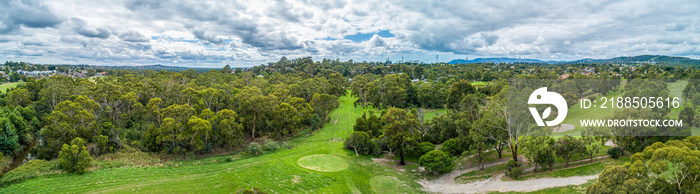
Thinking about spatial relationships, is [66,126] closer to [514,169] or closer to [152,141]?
[152,141]

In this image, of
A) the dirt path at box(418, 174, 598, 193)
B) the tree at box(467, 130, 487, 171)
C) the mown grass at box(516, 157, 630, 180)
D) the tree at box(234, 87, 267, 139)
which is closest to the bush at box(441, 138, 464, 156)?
the tree at box(467, 130, 487, 171)

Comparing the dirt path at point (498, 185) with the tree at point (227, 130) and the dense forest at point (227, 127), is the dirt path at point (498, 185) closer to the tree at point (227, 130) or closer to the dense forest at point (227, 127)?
the dense forest at point (227, 127)

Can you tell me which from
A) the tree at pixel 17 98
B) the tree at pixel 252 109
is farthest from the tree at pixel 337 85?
the tree at pixel 17 98

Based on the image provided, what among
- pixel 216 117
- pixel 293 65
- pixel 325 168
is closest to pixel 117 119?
pixel 216 117

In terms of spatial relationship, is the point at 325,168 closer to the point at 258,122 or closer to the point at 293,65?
the point at 258,122

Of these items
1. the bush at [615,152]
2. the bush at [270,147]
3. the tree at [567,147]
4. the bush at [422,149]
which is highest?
the tree at [567,147]
